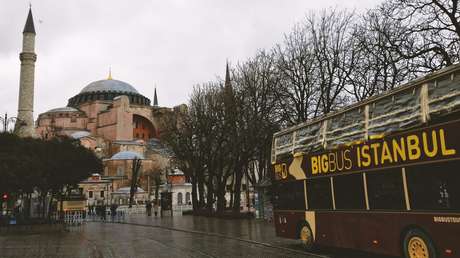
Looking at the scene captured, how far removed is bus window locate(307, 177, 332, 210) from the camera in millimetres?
12062

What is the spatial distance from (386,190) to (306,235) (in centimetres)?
405

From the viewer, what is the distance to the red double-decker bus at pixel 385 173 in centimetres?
816

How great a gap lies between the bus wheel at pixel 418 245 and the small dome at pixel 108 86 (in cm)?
10596

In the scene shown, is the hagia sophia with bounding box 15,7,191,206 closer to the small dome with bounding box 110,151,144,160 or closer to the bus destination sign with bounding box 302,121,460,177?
the small dome with bounding box 110,151,144,160

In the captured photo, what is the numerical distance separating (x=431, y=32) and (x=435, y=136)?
1059 cm

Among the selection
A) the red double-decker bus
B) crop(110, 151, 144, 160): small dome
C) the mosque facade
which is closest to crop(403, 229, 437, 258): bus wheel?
the red double-decker bus

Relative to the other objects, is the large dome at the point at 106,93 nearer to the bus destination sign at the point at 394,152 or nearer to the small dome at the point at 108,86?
the small dome at the point at 108,86

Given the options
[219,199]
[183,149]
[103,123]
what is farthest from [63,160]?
[103,123]

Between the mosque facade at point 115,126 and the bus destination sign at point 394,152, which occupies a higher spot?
the mosque facade at point 115,126

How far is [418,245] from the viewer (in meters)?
8.92

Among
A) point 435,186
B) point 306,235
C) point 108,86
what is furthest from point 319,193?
point 108,86

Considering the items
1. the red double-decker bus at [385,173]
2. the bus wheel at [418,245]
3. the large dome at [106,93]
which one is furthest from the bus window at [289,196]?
the large dome at [106,93]

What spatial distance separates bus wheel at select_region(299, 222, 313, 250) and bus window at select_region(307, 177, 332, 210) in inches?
28.6

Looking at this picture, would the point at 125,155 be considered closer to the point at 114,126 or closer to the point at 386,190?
the point at 114,126
